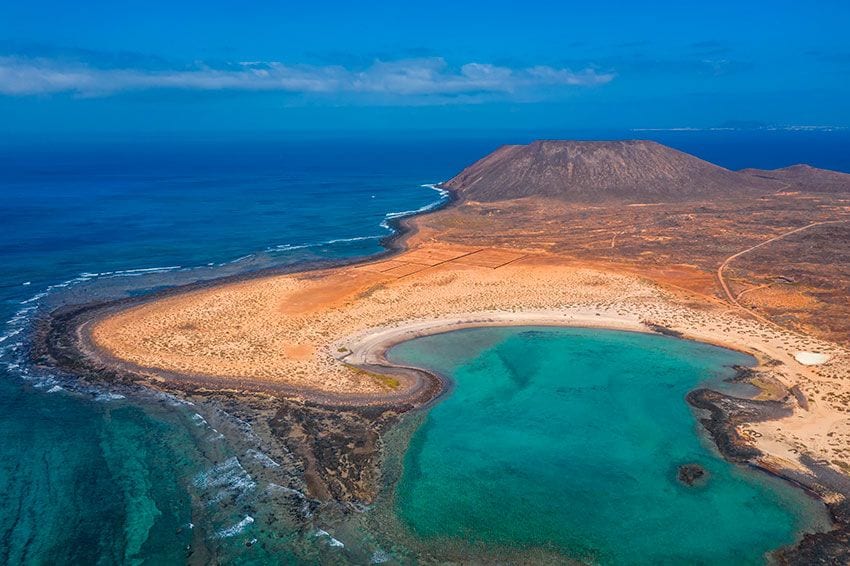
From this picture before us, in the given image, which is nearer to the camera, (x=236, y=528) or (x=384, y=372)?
(x=236, y=528)

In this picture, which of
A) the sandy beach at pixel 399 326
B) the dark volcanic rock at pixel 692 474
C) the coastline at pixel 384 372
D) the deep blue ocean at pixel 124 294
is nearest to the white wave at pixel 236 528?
the deep blue ocean at pixel 124 294

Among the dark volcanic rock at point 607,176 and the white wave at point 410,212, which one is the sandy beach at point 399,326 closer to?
the white wave at point 410,212

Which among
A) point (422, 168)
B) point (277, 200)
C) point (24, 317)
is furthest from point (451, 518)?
point (422, 168)

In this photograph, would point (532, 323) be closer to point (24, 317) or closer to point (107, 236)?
point (24, 317)

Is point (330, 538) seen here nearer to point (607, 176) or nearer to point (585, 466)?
point (585, 466)

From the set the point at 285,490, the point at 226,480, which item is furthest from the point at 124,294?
the point at 285,490

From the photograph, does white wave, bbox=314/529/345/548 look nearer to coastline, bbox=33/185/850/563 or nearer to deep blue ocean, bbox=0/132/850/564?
deep blue ocean, bbox=0/132/850/564

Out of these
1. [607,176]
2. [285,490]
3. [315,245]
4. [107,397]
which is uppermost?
[607,176]
